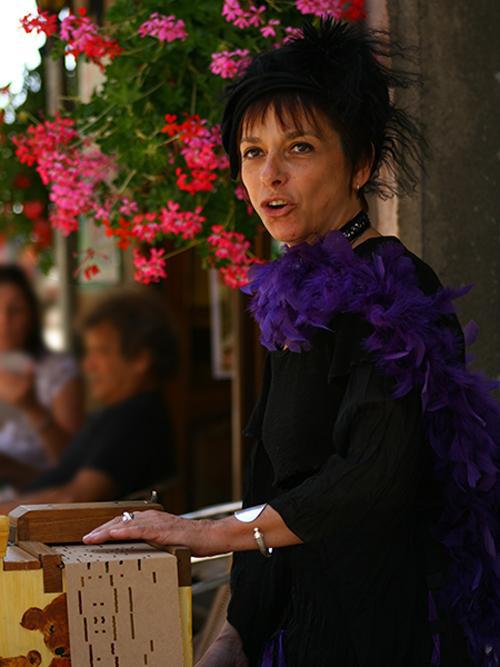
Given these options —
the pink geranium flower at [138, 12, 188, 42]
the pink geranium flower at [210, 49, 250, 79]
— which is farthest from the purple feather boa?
the pink geranium flower at [138, 12, 188, 42]

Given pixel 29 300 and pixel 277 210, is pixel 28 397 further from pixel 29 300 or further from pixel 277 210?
pixel 277 210

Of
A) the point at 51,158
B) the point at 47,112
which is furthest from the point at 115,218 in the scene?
the point at 47,112

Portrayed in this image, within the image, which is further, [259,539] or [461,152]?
[461,152]

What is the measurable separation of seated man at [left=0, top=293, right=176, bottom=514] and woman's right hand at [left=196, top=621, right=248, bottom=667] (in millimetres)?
3322

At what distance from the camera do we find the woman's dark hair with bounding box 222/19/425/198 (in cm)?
187

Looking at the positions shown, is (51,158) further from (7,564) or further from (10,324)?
(10,324)

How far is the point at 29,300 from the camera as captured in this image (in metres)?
6.29

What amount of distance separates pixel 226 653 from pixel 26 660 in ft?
1.67

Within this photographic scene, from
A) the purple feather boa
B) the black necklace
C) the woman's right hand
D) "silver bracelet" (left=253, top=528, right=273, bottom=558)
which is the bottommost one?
the woman's right hand

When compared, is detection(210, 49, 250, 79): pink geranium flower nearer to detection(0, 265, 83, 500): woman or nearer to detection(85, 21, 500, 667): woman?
detection(85, 21, 500, 667): woman

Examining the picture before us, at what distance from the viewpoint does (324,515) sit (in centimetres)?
171

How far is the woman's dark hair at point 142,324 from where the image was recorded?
5.75m

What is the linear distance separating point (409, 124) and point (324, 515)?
2.39ft

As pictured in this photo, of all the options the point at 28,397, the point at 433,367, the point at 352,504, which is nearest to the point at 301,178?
the point at 433,367
